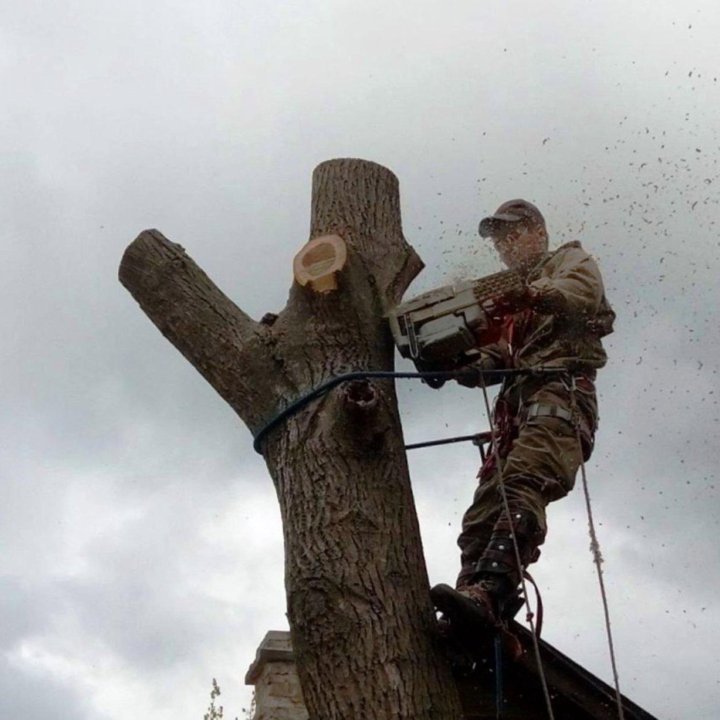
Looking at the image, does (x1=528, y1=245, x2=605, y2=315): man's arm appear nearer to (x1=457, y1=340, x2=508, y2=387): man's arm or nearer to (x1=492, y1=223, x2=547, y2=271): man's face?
(x1=457, y1=340, x2=508, y2=387): man's arm

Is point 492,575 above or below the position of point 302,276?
below

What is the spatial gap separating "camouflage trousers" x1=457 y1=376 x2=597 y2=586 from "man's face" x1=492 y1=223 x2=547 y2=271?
2.34 ft

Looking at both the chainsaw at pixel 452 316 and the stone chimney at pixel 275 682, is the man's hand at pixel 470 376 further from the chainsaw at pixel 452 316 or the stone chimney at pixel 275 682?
the stone chimney at pixel 275 682

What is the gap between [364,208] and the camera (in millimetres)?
3424

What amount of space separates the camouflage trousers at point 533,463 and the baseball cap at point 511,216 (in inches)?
33.7

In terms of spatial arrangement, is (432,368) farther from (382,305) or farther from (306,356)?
(306,356)

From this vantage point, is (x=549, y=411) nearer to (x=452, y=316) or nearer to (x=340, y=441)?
(x=452, y=316)

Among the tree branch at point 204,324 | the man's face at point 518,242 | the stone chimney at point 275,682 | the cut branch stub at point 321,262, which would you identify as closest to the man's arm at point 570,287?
the man's face at point 518,242

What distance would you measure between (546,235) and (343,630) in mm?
2159

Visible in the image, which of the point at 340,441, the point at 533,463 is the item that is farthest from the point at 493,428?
the point at 340,441

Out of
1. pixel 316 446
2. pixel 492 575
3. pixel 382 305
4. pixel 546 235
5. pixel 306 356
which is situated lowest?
pixel 492 575

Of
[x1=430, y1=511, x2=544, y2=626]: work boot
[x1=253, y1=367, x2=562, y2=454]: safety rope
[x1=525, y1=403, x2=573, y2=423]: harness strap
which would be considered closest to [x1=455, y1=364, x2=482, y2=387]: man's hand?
[x1=253, y1=367, x2=562, y2=454]: safety rope

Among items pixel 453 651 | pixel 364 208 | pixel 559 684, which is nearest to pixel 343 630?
pixel 453 651

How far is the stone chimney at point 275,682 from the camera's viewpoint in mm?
5531
